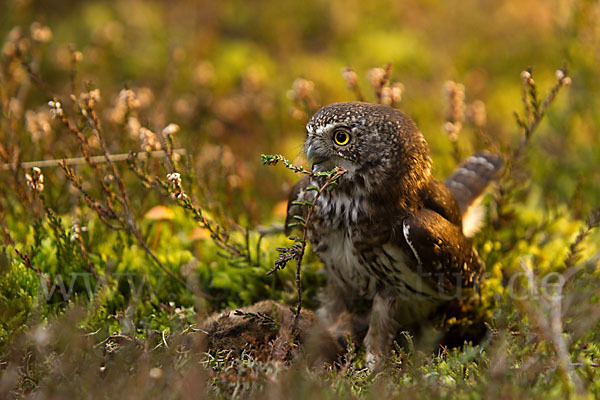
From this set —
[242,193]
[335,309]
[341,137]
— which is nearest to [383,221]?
[341,137]

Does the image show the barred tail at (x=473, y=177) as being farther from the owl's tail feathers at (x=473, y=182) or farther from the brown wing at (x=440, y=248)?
the brown wing at (x=440, y=248)

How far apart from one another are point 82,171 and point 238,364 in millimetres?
2525

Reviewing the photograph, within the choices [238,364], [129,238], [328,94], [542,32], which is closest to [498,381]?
[238,364]

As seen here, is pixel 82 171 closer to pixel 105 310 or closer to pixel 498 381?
pixel 105 310

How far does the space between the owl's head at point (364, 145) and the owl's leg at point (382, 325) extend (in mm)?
756

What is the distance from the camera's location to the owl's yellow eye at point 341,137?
3.21 metres

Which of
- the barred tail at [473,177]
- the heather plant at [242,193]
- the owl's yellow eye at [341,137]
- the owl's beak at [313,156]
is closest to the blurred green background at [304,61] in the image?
the heather plant at [242,193]

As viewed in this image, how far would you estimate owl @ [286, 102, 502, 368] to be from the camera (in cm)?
323

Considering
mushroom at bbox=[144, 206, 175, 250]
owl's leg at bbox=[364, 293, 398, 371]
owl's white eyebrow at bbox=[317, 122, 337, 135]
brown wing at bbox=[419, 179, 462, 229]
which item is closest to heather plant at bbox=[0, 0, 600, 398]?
mushroom at bbox=[144, 206, 175, 250]

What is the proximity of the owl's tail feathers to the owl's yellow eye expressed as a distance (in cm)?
132

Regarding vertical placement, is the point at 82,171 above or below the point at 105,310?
above

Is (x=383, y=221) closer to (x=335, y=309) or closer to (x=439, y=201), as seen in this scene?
(x=439, y=201)

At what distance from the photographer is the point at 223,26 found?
8531mm

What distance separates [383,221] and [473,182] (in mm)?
1312
